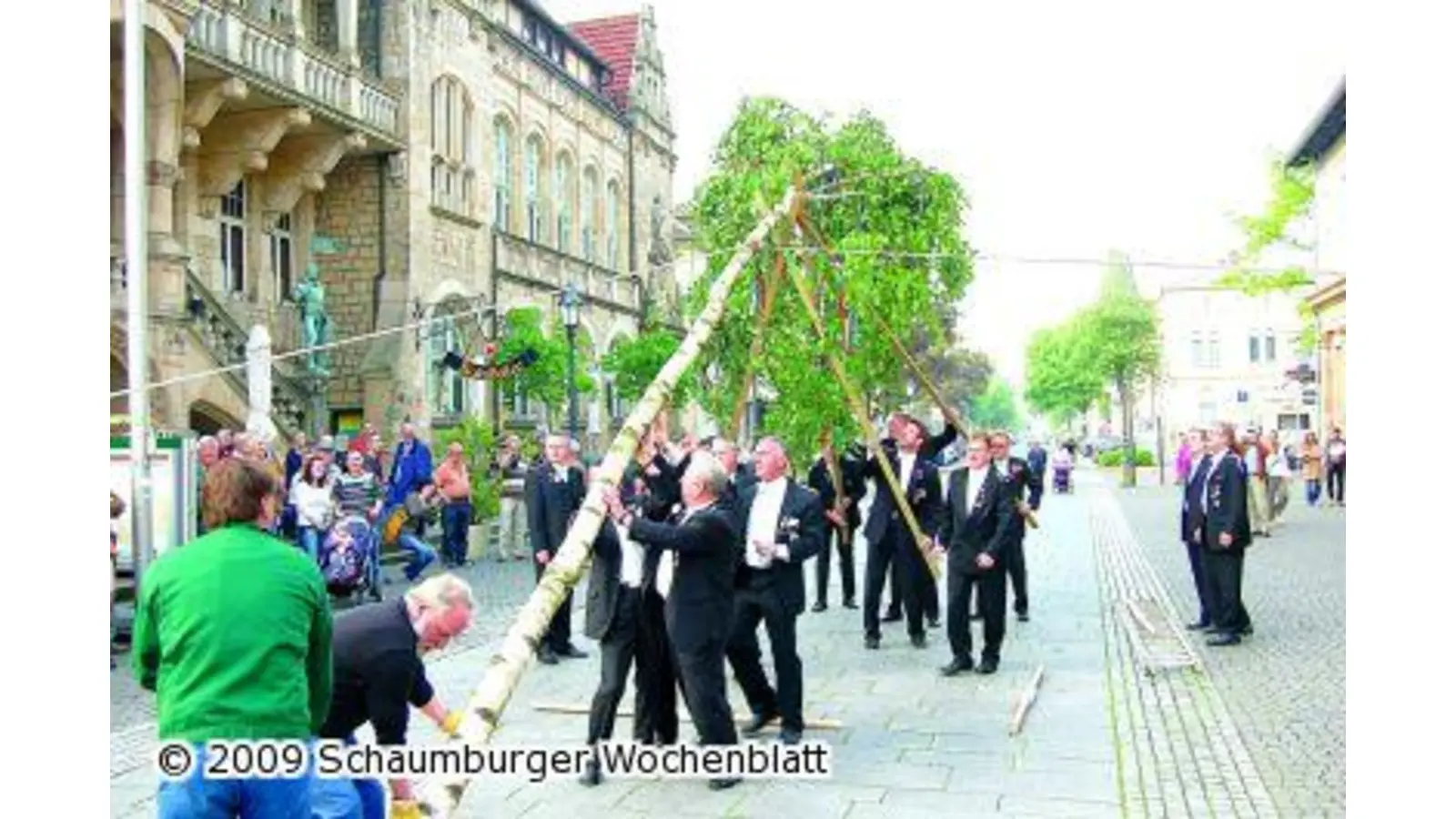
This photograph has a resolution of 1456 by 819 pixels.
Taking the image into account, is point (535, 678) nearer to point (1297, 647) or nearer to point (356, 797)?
point (356, 797)

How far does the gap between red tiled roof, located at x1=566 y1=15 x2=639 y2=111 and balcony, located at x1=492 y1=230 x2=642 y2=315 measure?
5226mm

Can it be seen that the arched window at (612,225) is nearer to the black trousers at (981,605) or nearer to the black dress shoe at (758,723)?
the black trousers at (981,605)

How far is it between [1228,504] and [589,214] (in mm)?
25761

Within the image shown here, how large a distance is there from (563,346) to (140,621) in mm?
21182

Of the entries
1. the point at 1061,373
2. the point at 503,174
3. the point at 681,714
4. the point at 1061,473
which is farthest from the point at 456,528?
the point at 1061,373

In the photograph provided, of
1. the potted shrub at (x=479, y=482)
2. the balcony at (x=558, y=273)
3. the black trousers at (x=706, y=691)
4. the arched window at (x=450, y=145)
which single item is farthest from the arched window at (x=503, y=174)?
the black trousers at (x=706, y=691)

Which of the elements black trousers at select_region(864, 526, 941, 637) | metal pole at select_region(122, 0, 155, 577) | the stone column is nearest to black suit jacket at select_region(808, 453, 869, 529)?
black trousers at select_region(864, 526, 941, 637)

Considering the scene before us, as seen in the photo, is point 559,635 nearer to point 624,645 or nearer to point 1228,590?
point 624,645

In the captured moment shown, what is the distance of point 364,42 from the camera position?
80.0ft

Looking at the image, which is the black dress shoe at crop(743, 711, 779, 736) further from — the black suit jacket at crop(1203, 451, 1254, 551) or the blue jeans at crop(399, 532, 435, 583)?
the blue jeans at crop(399, 532, 435, 583)

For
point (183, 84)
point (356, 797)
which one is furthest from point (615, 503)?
point (183, 84)

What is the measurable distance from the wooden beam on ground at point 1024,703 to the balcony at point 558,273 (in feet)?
53.7

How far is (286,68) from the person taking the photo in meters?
20.2

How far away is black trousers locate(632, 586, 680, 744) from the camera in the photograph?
306 inches
